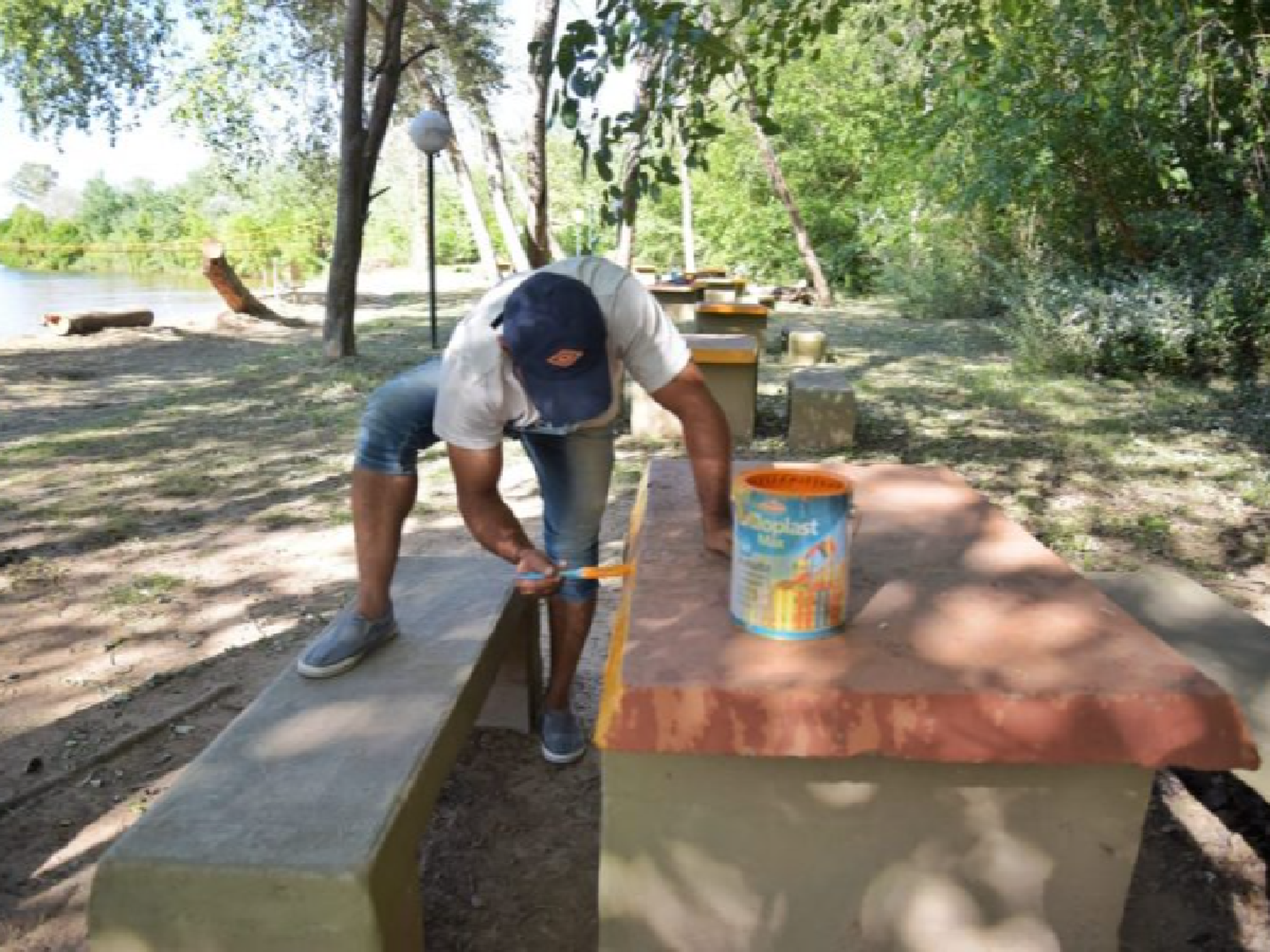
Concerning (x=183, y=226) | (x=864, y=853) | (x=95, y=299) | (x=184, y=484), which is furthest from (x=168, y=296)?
(x=183, y=226)

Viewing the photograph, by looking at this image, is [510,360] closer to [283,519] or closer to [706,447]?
[706,447]

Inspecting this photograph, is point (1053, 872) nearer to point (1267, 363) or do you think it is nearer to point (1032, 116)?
point (1267, 363)

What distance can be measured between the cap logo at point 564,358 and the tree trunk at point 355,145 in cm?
875

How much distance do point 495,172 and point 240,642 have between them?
16952mm

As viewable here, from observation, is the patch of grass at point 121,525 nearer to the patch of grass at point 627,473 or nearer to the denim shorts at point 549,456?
the patch of grass at point 627,473

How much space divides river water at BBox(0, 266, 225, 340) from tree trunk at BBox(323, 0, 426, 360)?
19.2 ft

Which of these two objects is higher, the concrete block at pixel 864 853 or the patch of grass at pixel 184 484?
the concrete block at pixel 864 853

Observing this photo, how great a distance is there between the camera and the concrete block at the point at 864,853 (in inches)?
58.6

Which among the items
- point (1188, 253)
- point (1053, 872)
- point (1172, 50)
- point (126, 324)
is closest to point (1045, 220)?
point (1188, 253)

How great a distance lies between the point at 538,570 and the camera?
2.05 metres

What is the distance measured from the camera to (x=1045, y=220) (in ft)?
39.1

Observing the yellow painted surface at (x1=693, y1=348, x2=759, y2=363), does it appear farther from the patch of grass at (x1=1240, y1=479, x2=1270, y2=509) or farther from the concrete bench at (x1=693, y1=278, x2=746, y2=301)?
the concrete bench at (x1=693, y1=278, x2=746, y2=301)

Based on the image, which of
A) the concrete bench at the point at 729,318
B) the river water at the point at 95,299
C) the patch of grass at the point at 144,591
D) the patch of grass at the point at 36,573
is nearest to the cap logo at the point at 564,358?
the patch of grass at the point at 144,591

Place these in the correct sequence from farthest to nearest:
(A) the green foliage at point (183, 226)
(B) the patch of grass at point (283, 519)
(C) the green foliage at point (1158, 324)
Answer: (A) the green foliage at point (183, 226) < (C) the green foliage at point (1158, 324) < (B) the patch of grass at point (283, 519)
